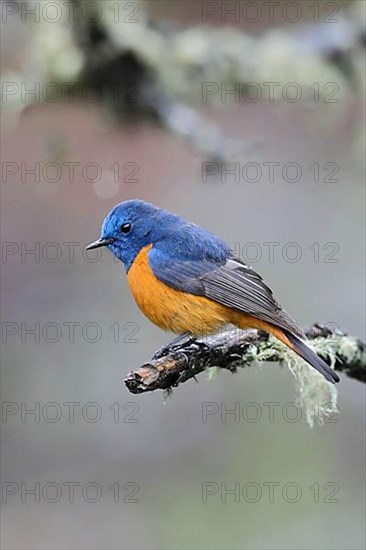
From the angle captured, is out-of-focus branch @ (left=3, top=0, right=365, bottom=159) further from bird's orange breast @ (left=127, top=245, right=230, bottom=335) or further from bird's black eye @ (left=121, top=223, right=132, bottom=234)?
bird's orange breast @ (left=127, top=245, right=230, bottom=335)

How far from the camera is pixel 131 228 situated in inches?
181

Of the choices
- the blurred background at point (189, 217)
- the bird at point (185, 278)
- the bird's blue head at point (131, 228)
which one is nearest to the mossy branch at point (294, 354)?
the bird at point (185, 278)

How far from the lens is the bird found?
13.7ft

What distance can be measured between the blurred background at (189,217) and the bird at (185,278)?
514mm

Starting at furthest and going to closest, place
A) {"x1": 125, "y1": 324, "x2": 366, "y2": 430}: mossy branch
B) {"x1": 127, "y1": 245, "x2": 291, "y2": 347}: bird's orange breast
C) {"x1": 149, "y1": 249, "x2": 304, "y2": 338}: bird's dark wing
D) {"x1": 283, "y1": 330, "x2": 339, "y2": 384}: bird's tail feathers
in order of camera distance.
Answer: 1. {"x1": 127, "y1": 245, "x2": 291, "y2": 347}: bird's orange breast
2. {"x1": 149, "y1": 249, "x2": 304, "y2": 338}: bird's dark wing
3. {"x1": 125, "y1": 324, "x2": 366, "y2": 430}: mossy branch
4. {"x1": 283, "y1": 330, "x2": 339, "y2": 384}: bird's tail feathers

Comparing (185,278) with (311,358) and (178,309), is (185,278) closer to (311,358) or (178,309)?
(178,309)

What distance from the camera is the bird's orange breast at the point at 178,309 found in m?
4.21

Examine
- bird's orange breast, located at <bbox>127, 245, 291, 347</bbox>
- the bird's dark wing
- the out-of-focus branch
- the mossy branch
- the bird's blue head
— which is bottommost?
the mossy branch

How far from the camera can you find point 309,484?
6.70 m

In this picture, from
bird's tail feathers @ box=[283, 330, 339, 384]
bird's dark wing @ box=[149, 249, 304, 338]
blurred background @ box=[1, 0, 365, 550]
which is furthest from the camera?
blurred background @ box=[1, 0, 365, 550]

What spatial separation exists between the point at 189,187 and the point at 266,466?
3.19 m

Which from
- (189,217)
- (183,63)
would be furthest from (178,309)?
(189,217)

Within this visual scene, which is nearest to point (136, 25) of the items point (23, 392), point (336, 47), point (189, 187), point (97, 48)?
point (97, 48)

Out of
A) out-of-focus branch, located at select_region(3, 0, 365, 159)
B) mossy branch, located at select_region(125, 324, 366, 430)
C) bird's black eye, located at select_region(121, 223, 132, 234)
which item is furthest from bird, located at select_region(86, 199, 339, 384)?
out-of-focus branch, located at select_region(3, 0, 365, 159)
